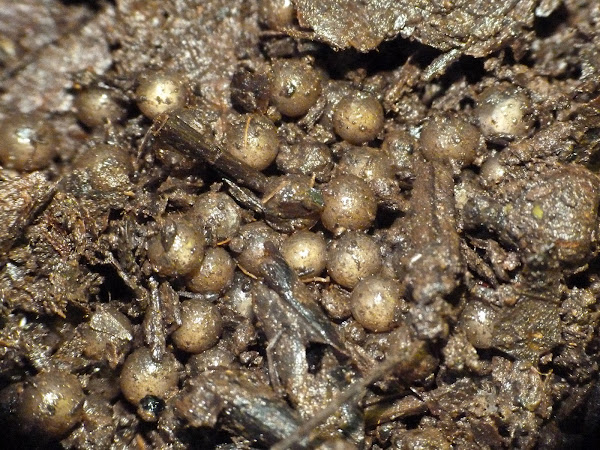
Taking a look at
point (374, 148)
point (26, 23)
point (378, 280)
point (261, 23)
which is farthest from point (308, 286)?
point (26, 23)

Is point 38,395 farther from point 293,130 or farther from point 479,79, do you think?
point 479,79

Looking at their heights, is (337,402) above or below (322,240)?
below

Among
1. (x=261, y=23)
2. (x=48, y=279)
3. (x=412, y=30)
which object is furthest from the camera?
(x=261, y=23)

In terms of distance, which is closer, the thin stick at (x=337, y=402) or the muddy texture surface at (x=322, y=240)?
the thin stick at (x=337, y=402)

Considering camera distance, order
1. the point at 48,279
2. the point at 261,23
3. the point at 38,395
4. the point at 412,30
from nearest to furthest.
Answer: the point at 38,395, the point at 48,279, the point at 412,30, the point at 261,23

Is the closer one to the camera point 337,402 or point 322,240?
point 337,402

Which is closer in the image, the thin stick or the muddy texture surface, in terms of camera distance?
the thin stick

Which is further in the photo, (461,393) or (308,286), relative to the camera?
(308,286)

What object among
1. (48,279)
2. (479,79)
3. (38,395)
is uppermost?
(479,79)
